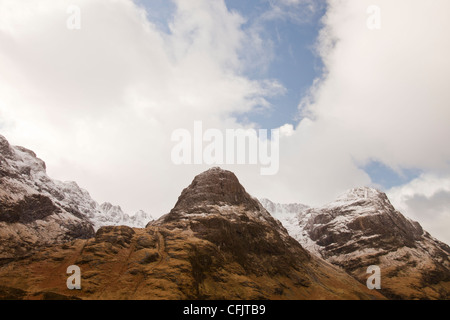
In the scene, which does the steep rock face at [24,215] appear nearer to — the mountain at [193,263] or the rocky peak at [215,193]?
the mountain at [193,263]

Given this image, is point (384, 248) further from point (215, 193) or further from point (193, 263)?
point (193, 263)

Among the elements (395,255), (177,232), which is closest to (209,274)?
(177,232)

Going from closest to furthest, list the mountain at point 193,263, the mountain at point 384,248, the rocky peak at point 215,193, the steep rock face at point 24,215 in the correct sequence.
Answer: the mountain at point 193,263
the steep rock face at point 24,215
the mountain at point 384,248
the rocky peak at point 215,193

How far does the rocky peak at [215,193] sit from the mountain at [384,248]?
206 ft

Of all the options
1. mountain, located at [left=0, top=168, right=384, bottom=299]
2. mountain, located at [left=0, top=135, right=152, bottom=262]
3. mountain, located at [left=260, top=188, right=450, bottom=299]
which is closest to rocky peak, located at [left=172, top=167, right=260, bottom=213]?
mountain, located at [left=0, top=168, right=384, bottom=299]

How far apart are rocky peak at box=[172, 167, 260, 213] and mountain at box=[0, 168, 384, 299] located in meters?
0.57

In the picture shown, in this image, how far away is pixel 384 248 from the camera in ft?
500

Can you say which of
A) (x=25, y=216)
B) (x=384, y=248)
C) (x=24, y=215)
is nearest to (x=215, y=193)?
(x=25, y=216)

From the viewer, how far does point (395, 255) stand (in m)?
147

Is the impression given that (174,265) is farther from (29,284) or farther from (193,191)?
(193,191)

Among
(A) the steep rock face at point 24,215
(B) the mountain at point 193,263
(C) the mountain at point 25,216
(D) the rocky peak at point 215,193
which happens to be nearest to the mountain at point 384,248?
(B) the mountain at point 193,263

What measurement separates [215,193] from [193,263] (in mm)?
55972

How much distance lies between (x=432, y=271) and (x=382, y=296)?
4036 centimetres

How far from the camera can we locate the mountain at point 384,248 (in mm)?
125625
